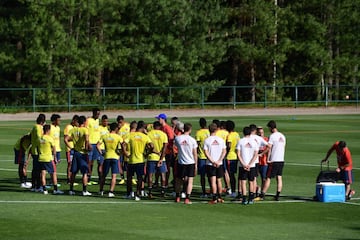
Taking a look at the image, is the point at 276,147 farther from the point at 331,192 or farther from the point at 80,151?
the point at 80,151

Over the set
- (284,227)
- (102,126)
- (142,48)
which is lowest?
(284,227)

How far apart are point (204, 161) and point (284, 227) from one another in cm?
553

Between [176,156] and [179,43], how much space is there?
145 feet

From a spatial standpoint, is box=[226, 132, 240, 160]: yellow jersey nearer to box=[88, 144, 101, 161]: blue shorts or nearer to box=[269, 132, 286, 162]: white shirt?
box=[269, 132, 286, 162]: white shirt

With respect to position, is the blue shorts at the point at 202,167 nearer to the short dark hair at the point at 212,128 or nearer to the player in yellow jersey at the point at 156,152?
the player in yellow jersey at the point at 156,152

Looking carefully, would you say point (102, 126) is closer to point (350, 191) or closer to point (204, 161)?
point (204, 161)

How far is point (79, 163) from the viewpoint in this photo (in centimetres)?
2744

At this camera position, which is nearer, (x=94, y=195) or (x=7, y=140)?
(x=94, y=195)

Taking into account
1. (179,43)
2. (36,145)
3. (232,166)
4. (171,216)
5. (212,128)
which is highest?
(179,43)

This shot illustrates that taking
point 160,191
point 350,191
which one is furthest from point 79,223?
point 350,191

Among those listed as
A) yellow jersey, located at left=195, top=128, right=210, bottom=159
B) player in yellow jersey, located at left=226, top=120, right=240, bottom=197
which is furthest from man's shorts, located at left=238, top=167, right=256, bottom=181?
yellow jersey, located at left=195, top=128, right=210, bottom=159

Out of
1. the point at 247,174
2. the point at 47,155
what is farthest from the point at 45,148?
the point at 247,174

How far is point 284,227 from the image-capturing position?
21.9 meters

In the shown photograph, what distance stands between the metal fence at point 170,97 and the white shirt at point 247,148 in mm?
41334
